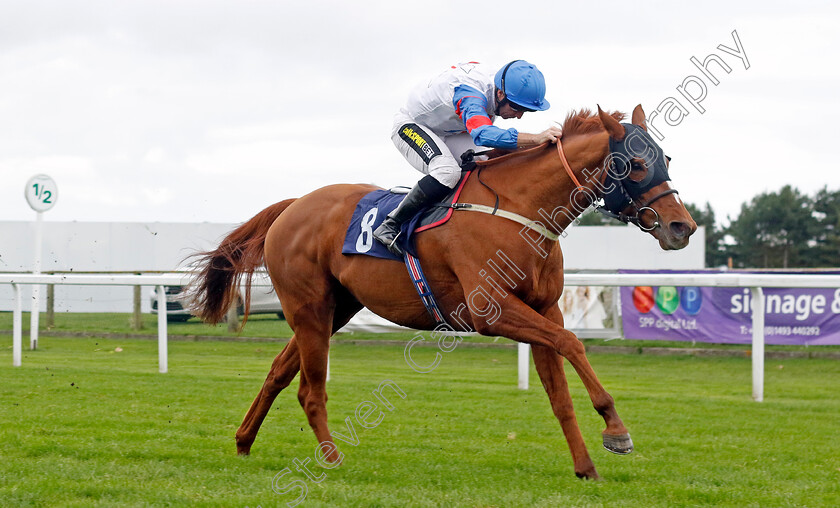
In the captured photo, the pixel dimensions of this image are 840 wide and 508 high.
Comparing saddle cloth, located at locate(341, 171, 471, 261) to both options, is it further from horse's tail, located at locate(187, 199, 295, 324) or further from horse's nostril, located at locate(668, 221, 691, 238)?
horse's nostril, located at locate(668, 221, 691, 238)

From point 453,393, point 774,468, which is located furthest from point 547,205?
point 453,393

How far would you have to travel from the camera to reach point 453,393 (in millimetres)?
8078

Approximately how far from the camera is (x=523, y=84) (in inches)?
176

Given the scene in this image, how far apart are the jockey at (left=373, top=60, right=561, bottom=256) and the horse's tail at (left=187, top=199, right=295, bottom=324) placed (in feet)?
4.59

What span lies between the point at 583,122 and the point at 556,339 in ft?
3.97

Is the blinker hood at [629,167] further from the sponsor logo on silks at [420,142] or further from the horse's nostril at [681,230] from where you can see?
the sponsor logo on silks at [420,142]

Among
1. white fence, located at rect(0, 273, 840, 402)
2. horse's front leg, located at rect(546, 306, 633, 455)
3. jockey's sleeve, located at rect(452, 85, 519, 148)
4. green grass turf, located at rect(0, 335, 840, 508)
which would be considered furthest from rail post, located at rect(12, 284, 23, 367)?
horse's front leg, located at rect(546, 306, 633, 455)

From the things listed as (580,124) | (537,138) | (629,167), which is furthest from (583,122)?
(629,167)

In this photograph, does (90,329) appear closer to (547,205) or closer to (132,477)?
(132,477)

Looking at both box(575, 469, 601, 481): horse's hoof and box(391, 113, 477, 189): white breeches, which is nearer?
box(575, 469, 601, 481): horse's hoof

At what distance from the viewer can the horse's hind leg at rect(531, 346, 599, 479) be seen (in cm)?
436

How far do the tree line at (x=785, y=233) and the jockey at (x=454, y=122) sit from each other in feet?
147

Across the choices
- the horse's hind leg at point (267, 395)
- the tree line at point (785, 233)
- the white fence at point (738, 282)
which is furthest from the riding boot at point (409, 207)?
the tree line at point (785, 233)

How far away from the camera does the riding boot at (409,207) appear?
15.2ft
